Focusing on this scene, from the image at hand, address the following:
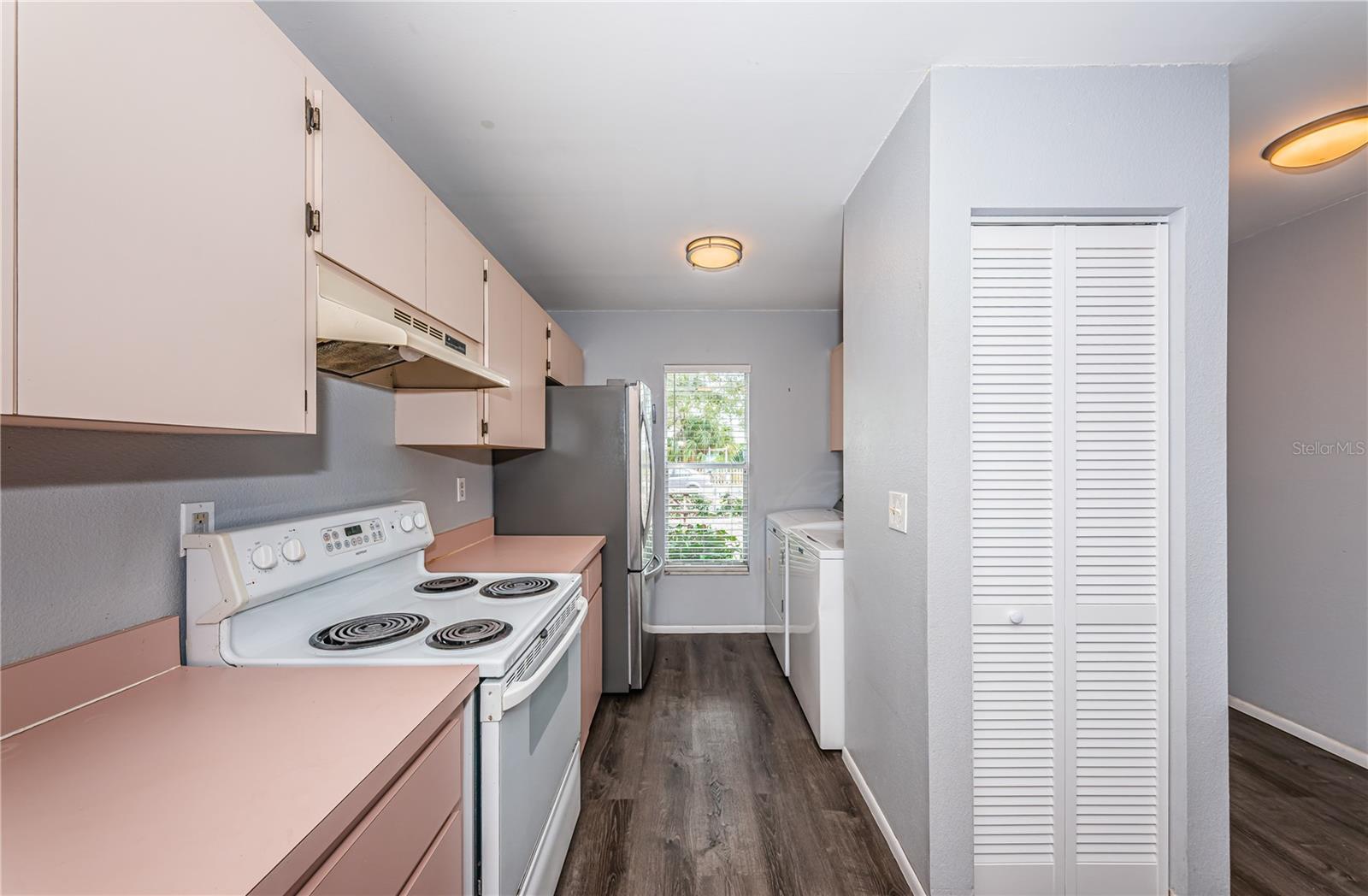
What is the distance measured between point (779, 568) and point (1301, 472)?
2.46 metres

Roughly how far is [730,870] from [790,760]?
70 centimetres

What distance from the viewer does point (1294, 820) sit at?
6.44 ft

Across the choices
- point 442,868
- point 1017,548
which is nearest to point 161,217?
point 442,868

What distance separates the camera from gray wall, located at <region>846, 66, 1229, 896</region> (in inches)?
59.8

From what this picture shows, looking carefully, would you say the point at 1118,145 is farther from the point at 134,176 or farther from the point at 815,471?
the point at 815,471

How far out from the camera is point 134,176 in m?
0.77

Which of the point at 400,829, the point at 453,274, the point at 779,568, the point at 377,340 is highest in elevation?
the point at 453,274

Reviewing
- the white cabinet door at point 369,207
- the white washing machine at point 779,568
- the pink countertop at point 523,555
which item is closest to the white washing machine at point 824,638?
the white washing machine at point 779,568

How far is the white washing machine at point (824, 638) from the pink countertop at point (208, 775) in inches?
65.4

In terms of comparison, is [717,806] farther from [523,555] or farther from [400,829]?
[400,829]

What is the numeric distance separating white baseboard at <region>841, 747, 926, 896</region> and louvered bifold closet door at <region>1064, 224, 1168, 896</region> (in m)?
0.42

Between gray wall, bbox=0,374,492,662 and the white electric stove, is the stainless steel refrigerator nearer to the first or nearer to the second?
the white electric stove

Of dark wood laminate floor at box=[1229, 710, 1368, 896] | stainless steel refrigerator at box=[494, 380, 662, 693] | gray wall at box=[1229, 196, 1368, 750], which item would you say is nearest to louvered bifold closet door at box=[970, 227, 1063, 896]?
dark wood laminate floor at box=[1229, 710, 1368, 896]

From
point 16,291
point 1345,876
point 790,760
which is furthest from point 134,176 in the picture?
point 1345,876
